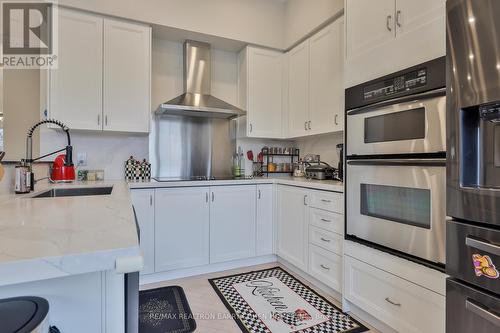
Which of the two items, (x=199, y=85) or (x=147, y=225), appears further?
(x=199, y=85)

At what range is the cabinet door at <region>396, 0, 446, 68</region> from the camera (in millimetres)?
1369

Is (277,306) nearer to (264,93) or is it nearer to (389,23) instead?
(389,23)

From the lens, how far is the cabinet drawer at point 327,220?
2.07 metres

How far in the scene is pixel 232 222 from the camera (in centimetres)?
276

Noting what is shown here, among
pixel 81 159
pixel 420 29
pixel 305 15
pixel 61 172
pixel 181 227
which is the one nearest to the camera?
pixel 420 29

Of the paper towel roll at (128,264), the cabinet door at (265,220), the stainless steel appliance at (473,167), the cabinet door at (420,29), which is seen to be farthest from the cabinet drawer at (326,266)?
the paper towel roll at (128,264)

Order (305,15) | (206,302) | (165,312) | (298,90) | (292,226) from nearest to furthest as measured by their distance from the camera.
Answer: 1. (165,312)
2. (206,302)
3. (292,226)
4. (305,15)
5. (298,90)

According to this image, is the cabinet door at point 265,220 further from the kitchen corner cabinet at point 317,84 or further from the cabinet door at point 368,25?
the cabinet door at point 368,25

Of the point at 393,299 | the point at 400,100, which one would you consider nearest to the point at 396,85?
the point at 400,100

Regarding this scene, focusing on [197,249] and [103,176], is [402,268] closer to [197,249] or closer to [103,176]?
[197,249]

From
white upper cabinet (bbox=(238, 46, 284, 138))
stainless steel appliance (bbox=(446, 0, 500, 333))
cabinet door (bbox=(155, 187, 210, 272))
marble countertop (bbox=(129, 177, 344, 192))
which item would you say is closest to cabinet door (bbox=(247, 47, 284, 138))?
white upper cabinet (bbox=(238, 46, 284, 138))

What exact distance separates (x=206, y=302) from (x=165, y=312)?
31 cm

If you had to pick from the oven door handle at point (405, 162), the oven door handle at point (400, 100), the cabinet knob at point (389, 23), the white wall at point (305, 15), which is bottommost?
the oven door handle at point (405, 162)

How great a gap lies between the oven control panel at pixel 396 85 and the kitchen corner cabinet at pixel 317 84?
2.49 feet
